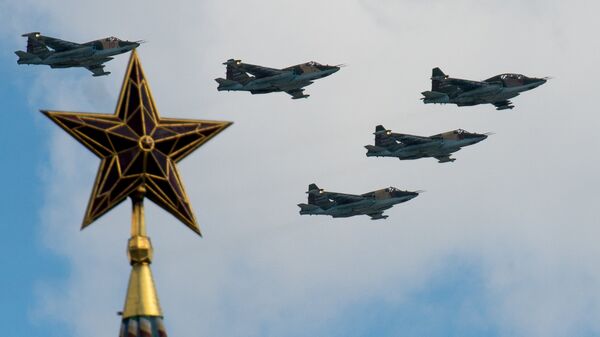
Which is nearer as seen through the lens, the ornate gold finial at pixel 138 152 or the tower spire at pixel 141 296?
the tower spire at pixel 141 296

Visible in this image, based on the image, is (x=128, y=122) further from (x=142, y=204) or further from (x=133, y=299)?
Result: (x=133, y=299)

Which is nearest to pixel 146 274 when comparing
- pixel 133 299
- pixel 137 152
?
pixel 133 299

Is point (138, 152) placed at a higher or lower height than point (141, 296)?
higher

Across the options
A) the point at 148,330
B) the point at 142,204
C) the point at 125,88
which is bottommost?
the point at 148,330

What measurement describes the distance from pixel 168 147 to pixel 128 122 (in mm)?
2171

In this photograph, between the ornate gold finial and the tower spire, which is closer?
the tower spire

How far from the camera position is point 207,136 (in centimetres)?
7694

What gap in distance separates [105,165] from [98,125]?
1.81m

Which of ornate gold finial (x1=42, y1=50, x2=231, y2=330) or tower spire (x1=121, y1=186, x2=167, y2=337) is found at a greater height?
ornate gold finial (x1=42, y1=50, x2=231, y2=330)

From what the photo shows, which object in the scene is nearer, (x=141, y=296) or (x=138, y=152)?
(x=141, y=296)

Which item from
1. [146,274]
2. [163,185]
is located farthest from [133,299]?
[163,185]

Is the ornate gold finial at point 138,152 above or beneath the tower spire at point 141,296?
above

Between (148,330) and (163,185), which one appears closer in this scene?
(148,330)

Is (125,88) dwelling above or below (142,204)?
above
